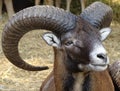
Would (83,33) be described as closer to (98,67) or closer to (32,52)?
(98,67)

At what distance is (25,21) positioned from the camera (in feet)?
14.1

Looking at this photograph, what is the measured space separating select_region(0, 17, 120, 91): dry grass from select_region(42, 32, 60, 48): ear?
260 cm

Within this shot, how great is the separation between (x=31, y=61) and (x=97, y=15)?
366cm

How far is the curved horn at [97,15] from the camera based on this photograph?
436 centimetres

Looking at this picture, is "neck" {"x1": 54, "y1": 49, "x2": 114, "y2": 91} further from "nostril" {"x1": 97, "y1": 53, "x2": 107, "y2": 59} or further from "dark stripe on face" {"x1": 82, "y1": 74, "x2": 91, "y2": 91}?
"nostril" {"x1": 97, "y1": 53, "x2": 107, "y2": 59}

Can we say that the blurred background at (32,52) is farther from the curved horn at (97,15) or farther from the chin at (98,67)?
the chin at (98,67)

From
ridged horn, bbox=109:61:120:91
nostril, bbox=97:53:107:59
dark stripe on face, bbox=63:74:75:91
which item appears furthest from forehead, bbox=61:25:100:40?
ridged horn, bbox=109:61:120:91

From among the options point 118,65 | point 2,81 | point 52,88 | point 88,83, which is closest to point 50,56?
point 2,81

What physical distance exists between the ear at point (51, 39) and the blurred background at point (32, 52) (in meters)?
2.60

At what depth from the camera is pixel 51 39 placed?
429 cm

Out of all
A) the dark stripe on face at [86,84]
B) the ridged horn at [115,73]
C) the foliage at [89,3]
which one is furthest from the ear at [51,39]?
the foliage at [89,3]

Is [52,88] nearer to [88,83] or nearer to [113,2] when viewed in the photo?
[88,83]

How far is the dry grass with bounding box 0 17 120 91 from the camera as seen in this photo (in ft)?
22.7

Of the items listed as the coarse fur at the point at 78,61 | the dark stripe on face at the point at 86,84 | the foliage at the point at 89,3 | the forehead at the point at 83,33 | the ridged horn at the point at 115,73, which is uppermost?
the forehead at the point at 83,33
